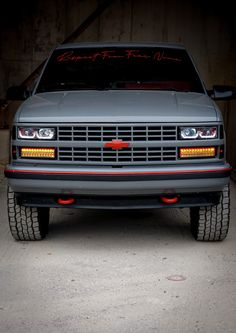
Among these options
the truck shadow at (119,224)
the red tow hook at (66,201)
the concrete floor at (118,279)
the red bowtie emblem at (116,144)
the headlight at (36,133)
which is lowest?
the truck shadow at (119,224)

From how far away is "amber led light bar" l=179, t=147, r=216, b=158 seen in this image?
16.5 feet

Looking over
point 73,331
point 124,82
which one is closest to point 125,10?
point 124,82

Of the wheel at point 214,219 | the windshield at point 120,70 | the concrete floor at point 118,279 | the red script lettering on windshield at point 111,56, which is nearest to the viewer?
the concrete floor at point 118,279

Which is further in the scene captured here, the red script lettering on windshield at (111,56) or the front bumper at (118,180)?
the red script lettering on windshield at (111,56)

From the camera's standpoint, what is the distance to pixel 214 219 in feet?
17.8

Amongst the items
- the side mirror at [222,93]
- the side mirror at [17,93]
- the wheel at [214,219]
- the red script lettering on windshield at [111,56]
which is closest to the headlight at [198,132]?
the wheel at [214,219]

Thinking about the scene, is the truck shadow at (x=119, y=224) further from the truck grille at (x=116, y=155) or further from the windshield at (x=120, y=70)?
the windshield at (x=120, y=70)

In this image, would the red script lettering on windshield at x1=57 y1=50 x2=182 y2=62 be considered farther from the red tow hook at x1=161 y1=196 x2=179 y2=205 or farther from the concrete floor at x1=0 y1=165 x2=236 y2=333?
the red tow hook at x1=161 y1=196 x2=179 y2=205

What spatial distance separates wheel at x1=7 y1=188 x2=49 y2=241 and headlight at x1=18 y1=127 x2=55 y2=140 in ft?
1.80

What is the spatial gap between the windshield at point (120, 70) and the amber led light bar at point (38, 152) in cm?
108

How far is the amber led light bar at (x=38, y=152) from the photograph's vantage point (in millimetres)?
5039

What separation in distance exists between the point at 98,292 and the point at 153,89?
7.33 feet

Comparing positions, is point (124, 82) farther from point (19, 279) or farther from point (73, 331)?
point (73, 331)

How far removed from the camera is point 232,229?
620cm
